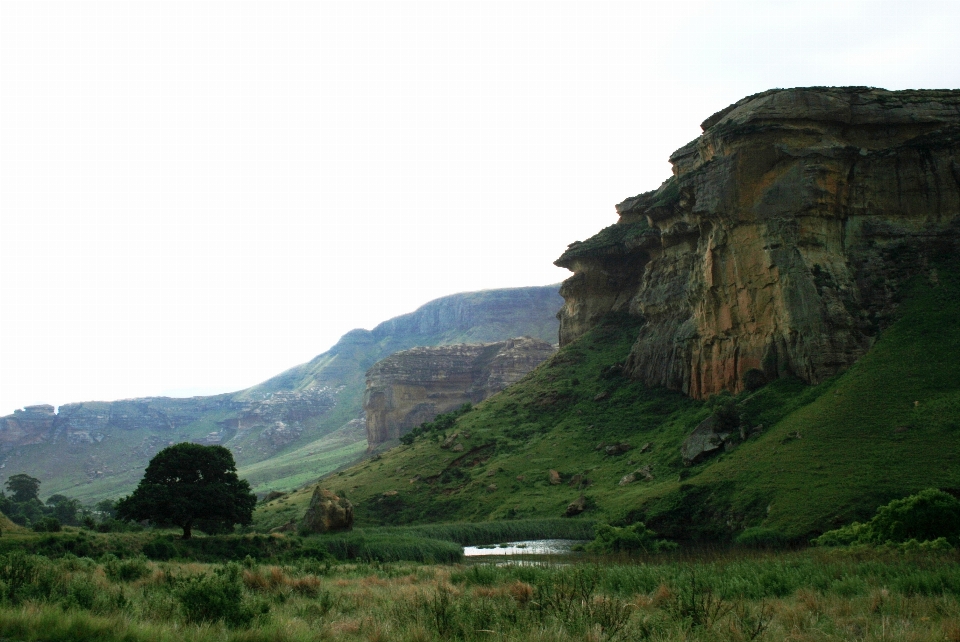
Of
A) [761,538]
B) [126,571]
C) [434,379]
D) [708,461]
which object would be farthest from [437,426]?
[434,379]

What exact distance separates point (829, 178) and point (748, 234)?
8.06 meters

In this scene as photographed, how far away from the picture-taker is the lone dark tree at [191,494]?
150ft

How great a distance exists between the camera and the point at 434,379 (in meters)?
180

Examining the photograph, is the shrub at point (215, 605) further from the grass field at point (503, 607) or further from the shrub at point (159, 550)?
the shrub at point (159, 550)

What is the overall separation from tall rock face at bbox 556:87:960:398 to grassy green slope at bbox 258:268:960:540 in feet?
10.8

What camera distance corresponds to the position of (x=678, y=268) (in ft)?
267

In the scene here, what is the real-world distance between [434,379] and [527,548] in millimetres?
134878

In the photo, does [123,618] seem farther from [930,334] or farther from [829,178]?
[829,178]

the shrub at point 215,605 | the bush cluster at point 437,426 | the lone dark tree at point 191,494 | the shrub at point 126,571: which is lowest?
the bush cluster at point 437,426

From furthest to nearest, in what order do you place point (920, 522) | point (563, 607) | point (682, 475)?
1. point (682, 475)
2. point (920, 522)
3. point (563, 607)

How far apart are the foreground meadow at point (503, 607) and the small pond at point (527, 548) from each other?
2356 cm

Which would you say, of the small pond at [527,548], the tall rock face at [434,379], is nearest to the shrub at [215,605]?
the small pond at [527,548]

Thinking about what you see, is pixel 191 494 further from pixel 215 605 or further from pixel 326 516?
pixel 215 605

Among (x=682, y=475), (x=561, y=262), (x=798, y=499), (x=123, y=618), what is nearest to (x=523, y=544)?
(x=682, y=475)
